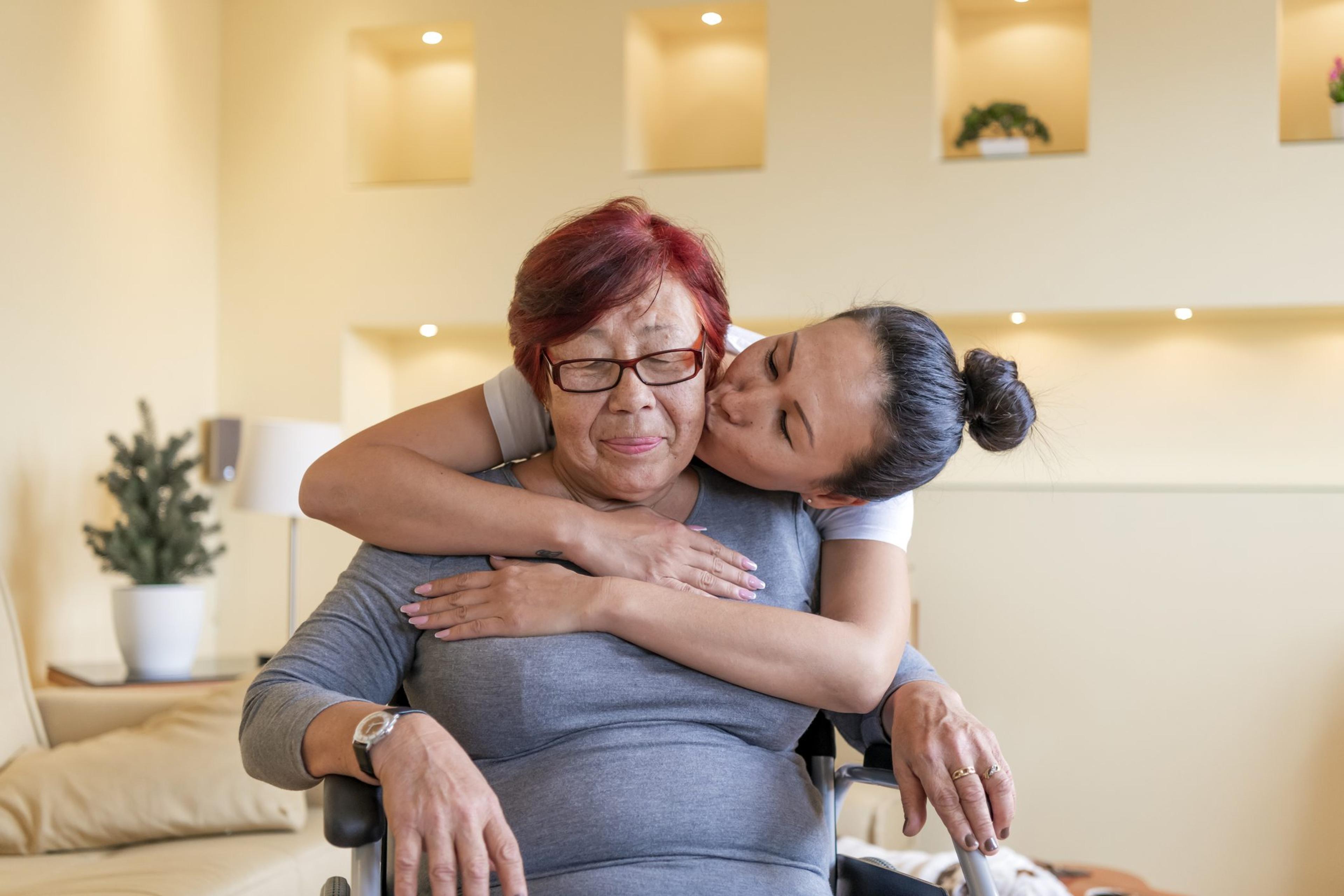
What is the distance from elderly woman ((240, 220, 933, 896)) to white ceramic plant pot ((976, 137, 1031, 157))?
3.50 metres

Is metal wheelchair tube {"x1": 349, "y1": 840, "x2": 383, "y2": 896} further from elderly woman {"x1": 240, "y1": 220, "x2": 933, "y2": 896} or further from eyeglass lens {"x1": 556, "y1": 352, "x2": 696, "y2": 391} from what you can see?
eyeglass lens {"x1": 556, "y1": 352, "x2": 696, "y2": 391}

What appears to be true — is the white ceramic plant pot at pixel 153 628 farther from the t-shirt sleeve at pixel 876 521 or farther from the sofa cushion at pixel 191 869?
the t-shirt sleeve at pixel 876 521

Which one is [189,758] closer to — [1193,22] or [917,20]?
[917,20]

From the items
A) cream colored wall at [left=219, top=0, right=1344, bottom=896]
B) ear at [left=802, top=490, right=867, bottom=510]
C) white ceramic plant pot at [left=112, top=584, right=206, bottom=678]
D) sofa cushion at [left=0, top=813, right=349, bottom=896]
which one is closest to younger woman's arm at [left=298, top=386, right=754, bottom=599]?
ear at [left=802, top=490, right=867, bottom=510]

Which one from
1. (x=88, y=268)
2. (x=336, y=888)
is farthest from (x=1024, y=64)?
(x=336, y=888)

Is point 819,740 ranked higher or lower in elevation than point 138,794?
higher

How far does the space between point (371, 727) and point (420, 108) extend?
4.94 meters

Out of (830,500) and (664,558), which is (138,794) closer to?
(664,558)

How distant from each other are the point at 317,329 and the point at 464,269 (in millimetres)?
705

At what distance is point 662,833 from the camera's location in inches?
49.8

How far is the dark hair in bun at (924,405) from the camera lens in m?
1.36

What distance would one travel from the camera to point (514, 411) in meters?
1.48

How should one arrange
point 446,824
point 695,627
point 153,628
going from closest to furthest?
point 446,824, point 695,627, point 153,628

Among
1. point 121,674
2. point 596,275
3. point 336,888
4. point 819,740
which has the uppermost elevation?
point 596,275
